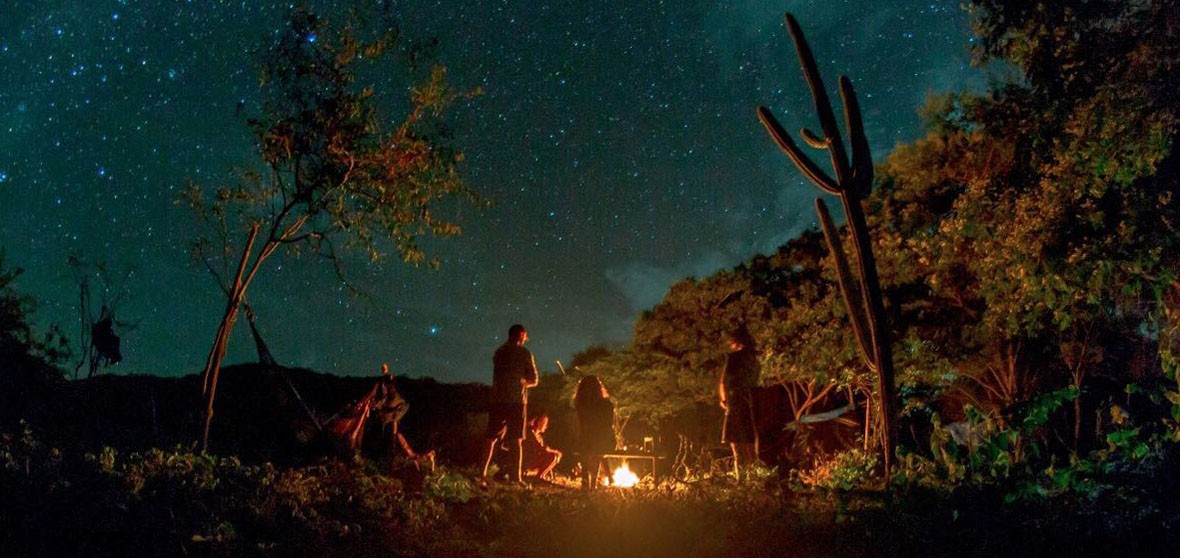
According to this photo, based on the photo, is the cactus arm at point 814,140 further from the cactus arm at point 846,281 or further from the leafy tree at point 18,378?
the leafy tree at point 18,378

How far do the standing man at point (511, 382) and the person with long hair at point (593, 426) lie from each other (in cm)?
81

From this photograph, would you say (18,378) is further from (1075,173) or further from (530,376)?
(1075,173)

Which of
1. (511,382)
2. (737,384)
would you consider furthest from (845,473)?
(511,382)

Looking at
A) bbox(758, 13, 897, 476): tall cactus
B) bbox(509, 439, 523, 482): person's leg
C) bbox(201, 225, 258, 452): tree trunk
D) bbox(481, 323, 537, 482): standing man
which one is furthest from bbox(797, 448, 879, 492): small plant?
bbox(201, 225, 258, 452): tree trunk

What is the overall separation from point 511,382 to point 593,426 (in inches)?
49.4

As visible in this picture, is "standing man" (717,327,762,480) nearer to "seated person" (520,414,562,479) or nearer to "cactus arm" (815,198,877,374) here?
"seated person" (520,414,562,479)

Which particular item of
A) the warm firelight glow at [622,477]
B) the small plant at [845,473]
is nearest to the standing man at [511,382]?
the warm firelight glow at [622,477]

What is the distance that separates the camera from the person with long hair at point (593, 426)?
10078mm

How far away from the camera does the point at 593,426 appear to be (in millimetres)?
10141

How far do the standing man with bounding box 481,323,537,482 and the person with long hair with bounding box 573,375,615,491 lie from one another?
31.8 inches

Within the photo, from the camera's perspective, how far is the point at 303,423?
12.0 metres

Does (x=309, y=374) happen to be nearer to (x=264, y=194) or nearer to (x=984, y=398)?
(x=264, y=194)

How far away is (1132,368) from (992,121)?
38.9ft

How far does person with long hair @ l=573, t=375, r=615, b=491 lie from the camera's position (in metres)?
10.1
